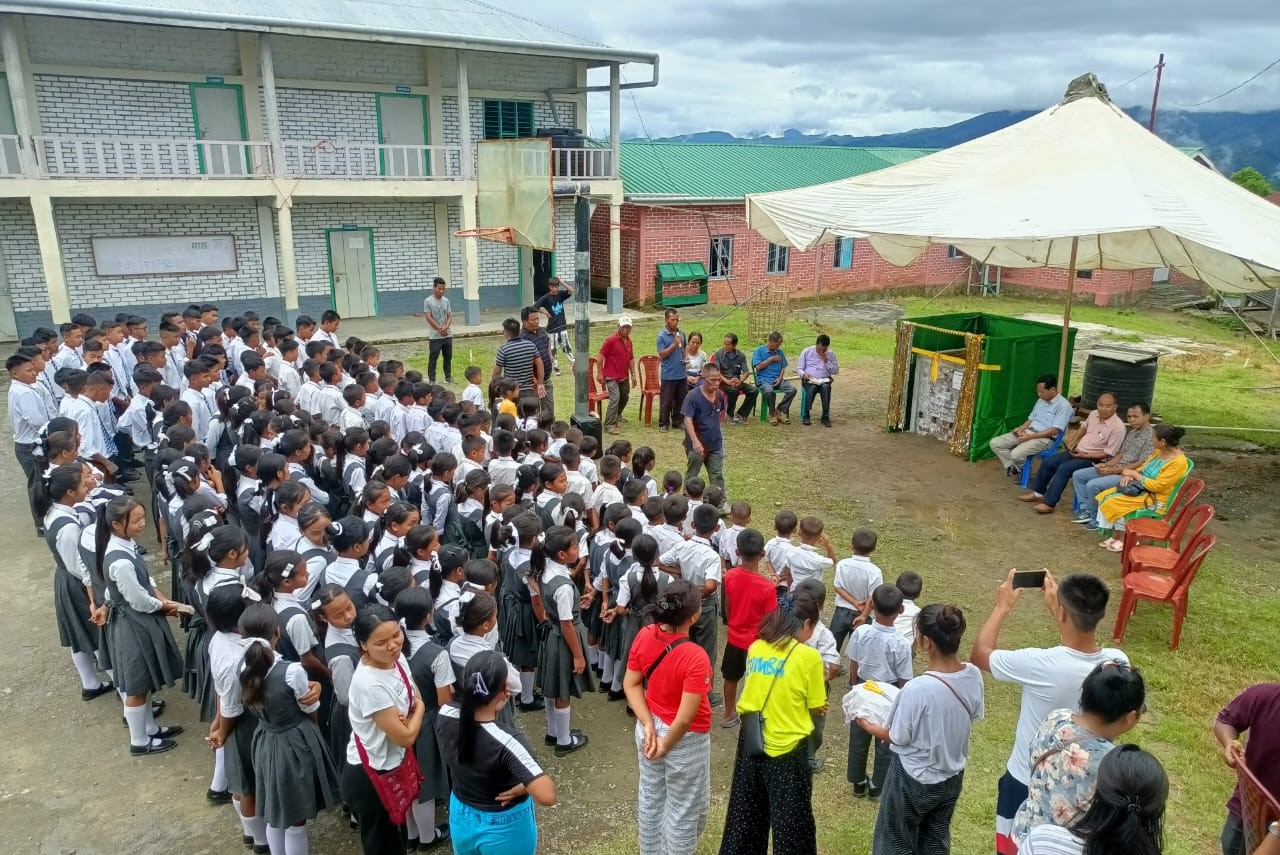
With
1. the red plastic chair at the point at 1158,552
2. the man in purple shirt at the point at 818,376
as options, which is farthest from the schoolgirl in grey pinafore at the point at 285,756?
the man in purple shirt at the point at 818,376

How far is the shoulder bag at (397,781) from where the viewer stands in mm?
3432

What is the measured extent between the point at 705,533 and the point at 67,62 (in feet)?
51.0

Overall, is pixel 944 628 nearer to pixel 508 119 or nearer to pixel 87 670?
pixel 87 670

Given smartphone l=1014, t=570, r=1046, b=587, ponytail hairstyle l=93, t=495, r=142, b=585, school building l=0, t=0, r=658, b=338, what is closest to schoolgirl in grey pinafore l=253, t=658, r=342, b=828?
ponytail hairstyle l=93, t=495, r=142, b=585

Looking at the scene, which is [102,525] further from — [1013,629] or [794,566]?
[1013,629]

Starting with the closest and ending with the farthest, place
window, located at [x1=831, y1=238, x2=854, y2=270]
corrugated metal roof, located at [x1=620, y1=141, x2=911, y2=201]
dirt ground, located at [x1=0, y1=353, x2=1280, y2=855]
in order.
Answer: dirt ground, located at [x1=0, y1=353, x2=1280, y2=855] → corrugated metal roof, located at [x1=620, y1=141, x2=911, y2=201] → window, located at [x1=831, y1=238, x2=854, y2=270]

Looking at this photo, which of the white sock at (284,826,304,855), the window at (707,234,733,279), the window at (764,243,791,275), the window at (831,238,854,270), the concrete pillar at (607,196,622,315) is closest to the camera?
the white sock at (284,826,304,855)

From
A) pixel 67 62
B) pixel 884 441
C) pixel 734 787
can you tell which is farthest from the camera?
pixel 67 62

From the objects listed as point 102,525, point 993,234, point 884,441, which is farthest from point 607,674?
point 884,441

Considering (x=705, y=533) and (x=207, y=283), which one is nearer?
(x=705, y=533)

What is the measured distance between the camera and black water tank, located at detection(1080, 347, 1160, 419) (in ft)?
33.8

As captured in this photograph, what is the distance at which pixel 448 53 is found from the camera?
1798 cm

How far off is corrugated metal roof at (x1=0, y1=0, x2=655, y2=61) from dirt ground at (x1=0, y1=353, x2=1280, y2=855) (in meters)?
7.44

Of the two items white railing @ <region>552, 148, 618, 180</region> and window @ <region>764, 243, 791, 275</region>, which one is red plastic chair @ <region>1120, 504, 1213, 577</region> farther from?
window @ <region>764, 243, 791, 275</region>
